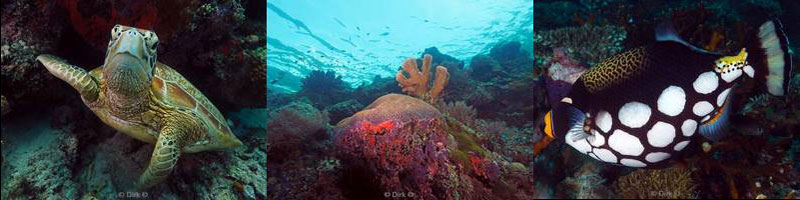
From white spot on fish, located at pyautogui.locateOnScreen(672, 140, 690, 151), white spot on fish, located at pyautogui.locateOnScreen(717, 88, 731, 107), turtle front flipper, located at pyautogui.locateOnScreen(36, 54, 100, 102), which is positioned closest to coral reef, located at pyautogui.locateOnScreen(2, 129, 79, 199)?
turtle front flipper, located at pyautogui.locateOnScreen(36, 54, 100, 102)

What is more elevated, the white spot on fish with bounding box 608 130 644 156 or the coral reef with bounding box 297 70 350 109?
the coral reef with bounding box 297 70 350 109

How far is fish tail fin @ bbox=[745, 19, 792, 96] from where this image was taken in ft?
3.58

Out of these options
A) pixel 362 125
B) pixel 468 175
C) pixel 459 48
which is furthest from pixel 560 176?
pixel 459 48

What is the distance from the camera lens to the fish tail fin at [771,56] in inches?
43.0

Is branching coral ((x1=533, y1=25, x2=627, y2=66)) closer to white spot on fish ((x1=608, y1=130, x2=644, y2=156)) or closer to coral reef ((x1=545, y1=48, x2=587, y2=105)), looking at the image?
coral reef ((x1=545, y1=48, x2=587, y2=105))

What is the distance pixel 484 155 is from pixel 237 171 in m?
1.64

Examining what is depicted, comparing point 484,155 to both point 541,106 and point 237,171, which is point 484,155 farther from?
point 237,171

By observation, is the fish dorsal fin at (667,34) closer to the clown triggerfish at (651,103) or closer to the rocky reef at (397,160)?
the clown triggerfish at (651,103)

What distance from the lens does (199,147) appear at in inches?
84.8

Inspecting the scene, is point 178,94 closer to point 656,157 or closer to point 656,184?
point 656,157

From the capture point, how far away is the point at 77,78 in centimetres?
186

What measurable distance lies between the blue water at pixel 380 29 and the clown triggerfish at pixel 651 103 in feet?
16.2

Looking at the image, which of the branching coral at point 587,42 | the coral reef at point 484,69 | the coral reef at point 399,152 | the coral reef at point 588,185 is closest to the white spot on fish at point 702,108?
the branching coral at point 587,42

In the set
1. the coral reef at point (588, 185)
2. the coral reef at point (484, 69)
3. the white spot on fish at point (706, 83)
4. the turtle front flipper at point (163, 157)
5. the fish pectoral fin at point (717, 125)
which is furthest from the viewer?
the coral reef at point (484, 69)
